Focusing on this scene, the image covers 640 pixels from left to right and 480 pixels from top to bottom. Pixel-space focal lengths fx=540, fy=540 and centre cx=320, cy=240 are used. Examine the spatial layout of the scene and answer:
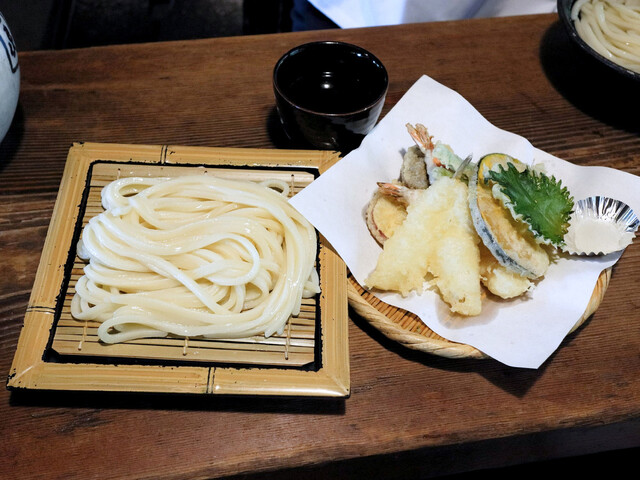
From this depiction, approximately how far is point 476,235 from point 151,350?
99 cm

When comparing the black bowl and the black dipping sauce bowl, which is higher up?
the black bowl

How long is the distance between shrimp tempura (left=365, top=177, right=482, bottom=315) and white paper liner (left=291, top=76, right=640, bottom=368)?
0.06 m

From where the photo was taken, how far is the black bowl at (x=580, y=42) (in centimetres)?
200

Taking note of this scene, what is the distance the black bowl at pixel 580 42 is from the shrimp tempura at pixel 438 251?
33.1 inches

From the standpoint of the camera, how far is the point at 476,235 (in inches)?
64.3

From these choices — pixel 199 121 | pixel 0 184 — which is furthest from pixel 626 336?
pixel 0 184

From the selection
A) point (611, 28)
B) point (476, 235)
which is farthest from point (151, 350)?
point (611, 28)

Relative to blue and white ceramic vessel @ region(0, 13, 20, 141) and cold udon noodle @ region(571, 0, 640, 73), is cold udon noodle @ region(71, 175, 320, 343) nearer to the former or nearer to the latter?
blue and white ceramic vessel @ region(0, 13, 20, 141)

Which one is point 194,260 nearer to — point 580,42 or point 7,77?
point 7,77

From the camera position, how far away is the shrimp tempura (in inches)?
61.9

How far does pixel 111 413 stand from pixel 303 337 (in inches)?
21.5

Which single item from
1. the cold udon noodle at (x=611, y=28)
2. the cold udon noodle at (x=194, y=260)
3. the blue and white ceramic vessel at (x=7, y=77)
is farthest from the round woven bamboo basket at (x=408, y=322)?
the blue and white ceramic vessel at (x=7, y=77)

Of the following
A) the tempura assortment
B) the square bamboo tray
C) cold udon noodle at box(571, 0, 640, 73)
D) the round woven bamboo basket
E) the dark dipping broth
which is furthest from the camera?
cold udon noodle at box(571, 0, 640, 73)

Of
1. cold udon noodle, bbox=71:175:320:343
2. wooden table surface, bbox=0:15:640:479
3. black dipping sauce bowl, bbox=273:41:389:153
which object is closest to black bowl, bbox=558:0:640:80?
wooden table surface, bbox=0:15:640:479
